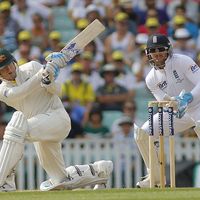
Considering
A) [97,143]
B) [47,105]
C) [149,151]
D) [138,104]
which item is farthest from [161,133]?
[138,104]

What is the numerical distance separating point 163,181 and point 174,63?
116cm

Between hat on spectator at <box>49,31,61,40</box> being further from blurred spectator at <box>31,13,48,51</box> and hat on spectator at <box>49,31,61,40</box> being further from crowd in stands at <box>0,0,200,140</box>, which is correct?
blurred spectator at <box>31,13,48,51</box>

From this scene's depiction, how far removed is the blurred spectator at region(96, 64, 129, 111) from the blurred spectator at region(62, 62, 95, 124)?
0.43 feet

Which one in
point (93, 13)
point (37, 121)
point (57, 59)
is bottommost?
point (37, 121)

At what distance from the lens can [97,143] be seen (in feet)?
49.0

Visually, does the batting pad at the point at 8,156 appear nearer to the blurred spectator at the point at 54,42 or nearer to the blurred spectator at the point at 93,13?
the blurred spectator at the point at 54,42

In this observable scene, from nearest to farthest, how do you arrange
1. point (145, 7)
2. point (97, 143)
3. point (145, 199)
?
point (145, 199) → point (97, 143) → point (145, 7)

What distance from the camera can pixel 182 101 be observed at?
11391 mm

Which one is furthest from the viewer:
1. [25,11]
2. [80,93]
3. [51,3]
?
[51,3]

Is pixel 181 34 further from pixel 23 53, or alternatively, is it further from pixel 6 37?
pixel 6 37

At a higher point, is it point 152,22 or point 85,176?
point 152,22

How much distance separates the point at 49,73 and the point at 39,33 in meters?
5.90

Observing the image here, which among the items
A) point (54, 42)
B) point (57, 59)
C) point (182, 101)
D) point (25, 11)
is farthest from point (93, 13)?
point (182, 101)

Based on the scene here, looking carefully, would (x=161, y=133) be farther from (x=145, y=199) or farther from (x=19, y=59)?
(x=19, y=59)
